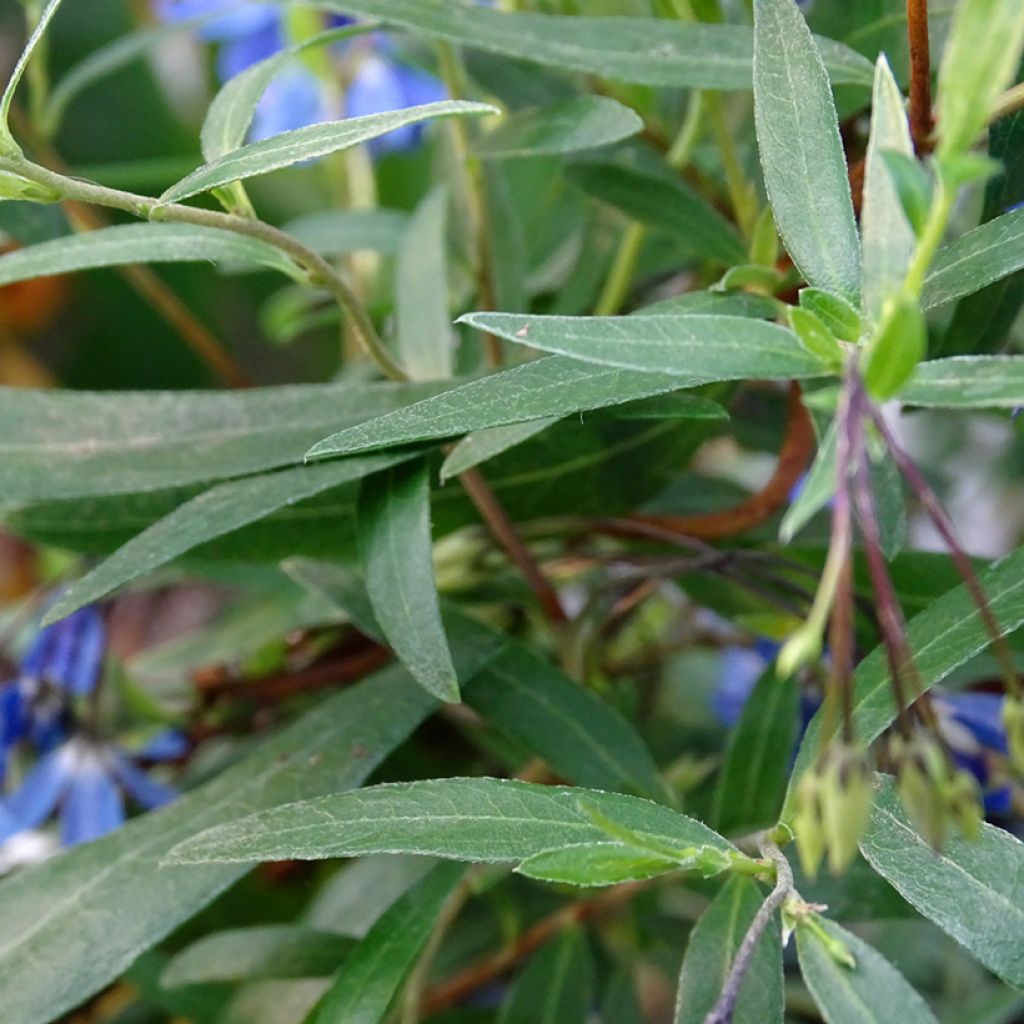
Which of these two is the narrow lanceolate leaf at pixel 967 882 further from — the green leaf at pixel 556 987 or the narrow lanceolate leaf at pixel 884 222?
the green leaf at pixel 556 987

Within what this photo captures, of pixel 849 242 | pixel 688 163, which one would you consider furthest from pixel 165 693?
pixel 849 242

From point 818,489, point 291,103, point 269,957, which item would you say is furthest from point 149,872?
point 291,103

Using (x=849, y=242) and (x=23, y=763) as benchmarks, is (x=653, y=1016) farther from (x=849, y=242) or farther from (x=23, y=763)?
(x=849, y=242)

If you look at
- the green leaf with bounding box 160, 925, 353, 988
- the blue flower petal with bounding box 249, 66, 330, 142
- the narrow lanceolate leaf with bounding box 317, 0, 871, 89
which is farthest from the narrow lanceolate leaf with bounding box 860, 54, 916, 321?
the blue flower petal with bounding box 249, 66, 330, 142

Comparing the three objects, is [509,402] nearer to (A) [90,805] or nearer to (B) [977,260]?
(B) [977,260]

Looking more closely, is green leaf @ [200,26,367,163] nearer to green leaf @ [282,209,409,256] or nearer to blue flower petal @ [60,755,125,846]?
green leaf @ [282,209,409,256]

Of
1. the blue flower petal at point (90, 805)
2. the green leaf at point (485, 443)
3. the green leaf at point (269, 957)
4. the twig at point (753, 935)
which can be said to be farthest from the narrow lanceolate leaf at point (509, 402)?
the blue flower petal at point (90, 805)
